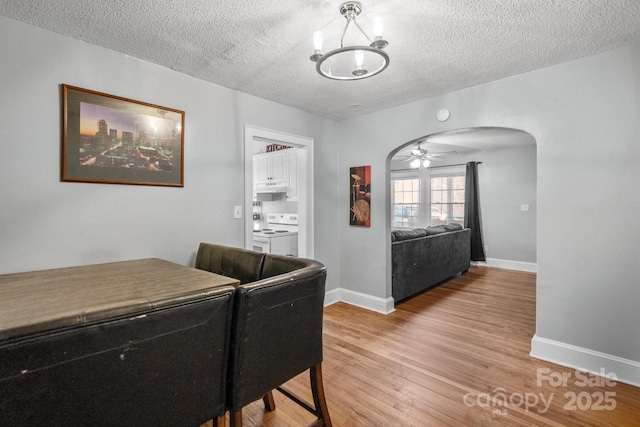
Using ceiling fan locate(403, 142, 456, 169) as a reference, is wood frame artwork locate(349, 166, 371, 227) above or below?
below

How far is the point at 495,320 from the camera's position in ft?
10.9

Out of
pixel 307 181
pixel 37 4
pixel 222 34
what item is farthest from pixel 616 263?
pixel 37 4

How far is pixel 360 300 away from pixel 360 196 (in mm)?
1327

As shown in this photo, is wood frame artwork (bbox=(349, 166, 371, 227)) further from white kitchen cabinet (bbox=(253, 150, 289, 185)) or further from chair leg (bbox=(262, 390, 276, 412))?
chair leg (bbox=(262, 390, 276, 412))

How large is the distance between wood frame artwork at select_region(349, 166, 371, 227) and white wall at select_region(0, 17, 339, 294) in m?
1.48

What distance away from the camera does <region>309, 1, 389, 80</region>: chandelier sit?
1566 millimetres

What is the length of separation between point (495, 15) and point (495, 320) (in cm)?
295

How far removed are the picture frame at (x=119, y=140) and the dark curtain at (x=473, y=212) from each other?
19.0 ft

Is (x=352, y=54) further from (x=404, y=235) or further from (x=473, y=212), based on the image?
(x=473, y=212)

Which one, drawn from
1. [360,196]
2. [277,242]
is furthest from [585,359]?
[277,242]

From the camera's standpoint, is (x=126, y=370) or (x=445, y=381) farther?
(x=445, y=381)

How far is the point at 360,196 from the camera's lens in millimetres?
3842

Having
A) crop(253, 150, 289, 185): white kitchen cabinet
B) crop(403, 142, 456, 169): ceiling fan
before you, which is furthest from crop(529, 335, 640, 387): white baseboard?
crop(253, 150, 289, 185): white kitchen cabinet

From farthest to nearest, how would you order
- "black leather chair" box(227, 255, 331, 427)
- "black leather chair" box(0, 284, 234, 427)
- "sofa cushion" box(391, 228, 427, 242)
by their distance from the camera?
1. "sofa cushion" box(391, 228, 427, 242)
2. "black leather chair" box(227, 255, 331, 427)
3. "black leather chair" box(0, 284, 234, 427)
